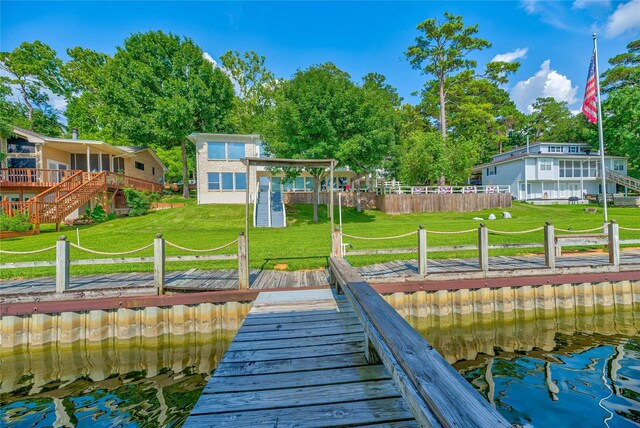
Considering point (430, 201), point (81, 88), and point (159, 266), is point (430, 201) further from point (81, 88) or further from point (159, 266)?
point (81, 88)

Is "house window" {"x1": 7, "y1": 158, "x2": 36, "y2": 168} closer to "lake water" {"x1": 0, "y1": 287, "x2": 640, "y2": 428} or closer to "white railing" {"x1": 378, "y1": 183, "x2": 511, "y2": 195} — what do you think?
"lake water" {"x1": 0, "y1": 287, "x2": 640, "y2": 428}

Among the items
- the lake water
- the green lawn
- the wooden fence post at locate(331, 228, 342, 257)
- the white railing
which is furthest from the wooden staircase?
Result: the white railing

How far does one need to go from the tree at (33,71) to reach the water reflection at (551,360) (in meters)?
48.6

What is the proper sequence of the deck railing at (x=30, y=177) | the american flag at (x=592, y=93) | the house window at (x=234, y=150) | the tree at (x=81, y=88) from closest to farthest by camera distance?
1. the american flag at (x=592, y=93)
2. the deck railing at (x=30, y=177)
3. the house window at (x=234, y=150)
4. the tree at (x=81, y=88)

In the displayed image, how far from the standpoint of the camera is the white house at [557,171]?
1351 inches

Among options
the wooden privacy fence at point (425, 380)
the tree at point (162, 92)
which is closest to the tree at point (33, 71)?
the tree at point (162, 92)

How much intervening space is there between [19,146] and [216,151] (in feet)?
42.2

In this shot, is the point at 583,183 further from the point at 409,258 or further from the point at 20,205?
the point at 20,205

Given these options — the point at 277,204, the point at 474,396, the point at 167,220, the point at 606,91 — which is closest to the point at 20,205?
the point at 167,220

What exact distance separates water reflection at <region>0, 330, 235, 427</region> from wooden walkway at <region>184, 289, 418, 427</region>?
1.37 metres

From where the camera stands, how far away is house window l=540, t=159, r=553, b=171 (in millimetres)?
34344

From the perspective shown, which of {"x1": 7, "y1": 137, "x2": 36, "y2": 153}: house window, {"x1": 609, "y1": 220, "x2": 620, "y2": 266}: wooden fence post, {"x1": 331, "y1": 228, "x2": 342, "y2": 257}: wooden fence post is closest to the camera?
{"x1": 331, "y1": 228, "x2": 342, "y2": 257}: wooden fence post

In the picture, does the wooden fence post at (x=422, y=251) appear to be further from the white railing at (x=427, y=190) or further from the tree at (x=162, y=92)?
the tree at (x=162, y=92)

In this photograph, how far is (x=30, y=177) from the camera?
1867cm
